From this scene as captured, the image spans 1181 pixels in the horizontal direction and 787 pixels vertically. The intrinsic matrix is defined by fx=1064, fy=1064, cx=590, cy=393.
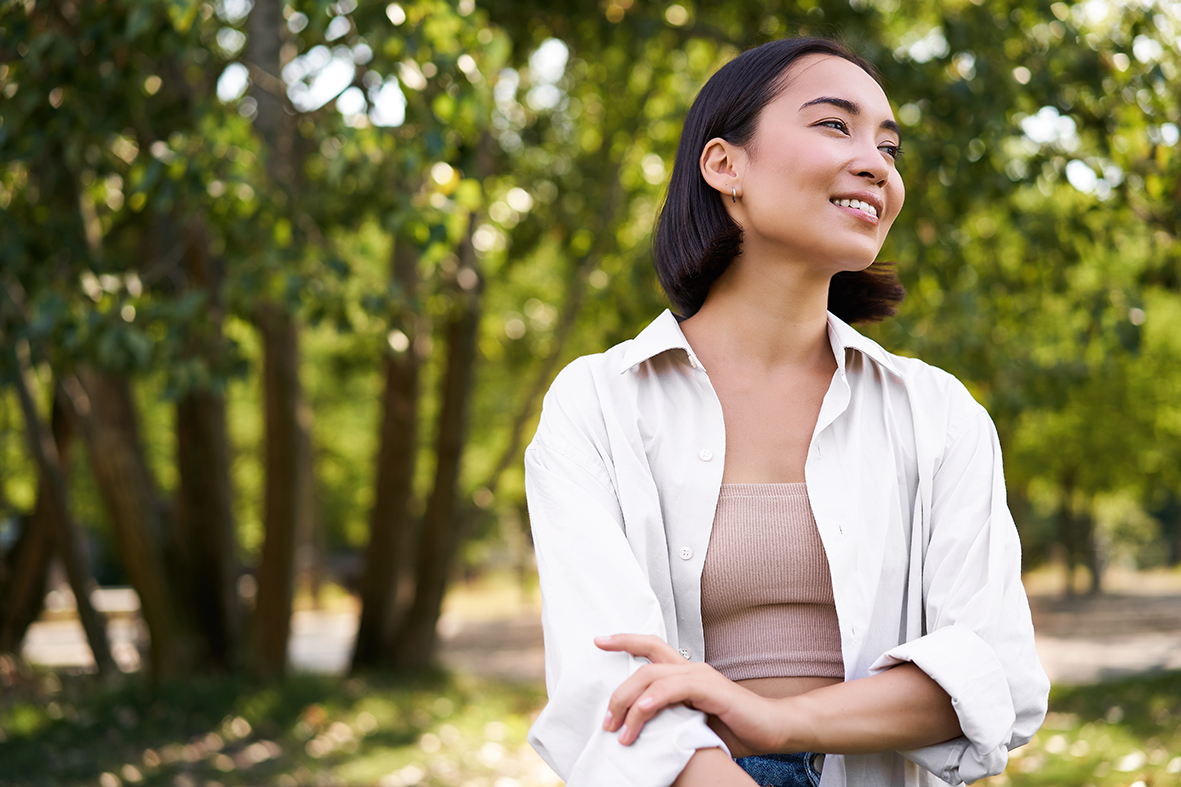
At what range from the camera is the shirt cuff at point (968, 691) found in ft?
5.31

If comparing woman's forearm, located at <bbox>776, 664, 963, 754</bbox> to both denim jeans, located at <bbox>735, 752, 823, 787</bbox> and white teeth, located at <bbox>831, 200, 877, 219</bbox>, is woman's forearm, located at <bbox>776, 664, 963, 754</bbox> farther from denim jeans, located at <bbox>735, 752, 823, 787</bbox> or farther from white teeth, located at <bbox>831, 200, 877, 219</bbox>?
white teeth, located at <bbox>831, 200, 877, 219</bbox>

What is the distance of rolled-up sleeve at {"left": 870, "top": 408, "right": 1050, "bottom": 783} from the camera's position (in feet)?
5.34

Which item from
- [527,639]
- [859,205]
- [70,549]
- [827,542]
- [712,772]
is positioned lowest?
[527,639]

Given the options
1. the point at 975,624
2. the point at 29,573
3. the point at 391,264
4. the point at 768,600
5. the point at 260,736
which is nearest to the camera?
the point at 975,624

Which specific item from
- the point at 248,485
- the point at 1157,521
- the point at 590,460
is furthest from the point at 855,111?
the point at 1157,521

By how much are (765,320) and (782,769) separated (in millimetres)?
790

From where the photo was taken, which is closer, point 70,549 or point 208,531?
point 208,531

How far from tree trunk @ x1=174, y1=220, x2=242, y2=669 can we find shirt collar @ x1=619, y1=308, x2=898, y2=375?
26.7 ft

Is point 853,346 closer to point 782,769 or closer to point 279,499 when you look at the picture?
point 782,769

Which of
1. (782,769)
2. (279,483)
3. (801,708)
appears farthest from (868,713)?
(279,483)

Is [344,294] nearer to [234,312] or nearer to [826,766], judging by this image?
[234,312]

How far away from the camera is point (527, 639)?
66.0 feet

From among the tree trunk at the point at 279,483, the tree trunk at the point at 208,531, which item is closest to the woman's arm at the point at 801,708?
the tree trunk at the point at 279,483

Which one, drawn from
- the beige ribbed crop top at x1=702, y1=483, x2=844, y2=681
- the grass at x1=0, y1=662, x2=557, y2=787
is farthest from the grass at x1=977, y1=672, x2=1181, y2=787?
the beige ribbed crop top at x1=702, y1=483, x2=844, y2=681
